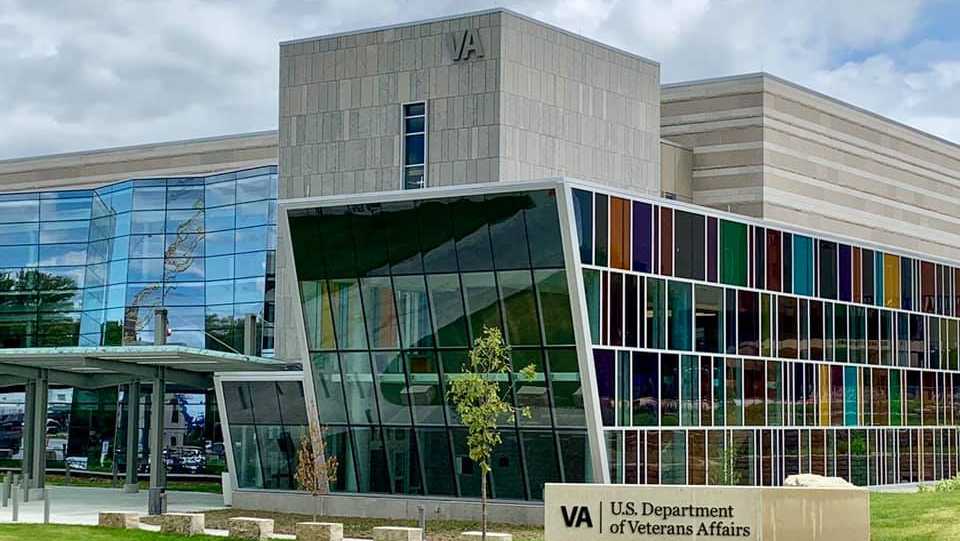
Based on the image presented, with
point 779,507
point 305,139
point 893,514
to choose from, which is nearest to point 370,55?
point 305,139

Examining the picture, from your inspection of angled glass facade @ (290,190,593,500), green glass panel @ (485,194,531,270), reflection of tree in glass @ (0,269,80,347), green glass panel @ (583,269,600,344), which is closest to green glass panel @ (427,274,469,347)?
angled glass facade @ (290,190,593,500)

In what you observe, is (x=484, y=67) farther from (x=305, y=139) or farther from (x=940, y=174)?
(x=940, y=174)

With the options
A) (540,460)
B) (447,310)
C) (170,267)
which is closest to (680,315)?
(540,460)

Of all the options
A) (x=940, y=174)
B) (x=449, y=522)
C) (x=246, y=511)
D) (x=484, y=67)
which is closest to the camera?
(x=449, y=522)

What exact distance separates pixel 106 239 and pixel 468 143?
791 inches

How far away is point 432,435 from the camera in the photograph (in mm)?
43125

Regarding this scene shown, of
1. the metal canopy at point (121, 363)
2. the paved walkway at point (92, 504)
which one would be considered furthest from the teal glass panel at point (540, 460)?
the paved walkway at point (92, 504)

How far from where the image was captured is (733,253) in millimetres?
44688

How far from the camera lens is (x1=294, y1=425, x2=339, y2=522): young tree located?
141ft

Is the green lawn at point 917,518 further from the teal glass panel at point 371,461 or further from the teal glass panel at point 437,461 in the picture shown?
the teal glass panel at point 371,461

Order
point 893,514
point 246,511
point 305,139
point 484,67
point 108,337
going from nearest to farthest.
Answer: point 893,514
point 246,511
point 484,67
point 305,139
point 108,337

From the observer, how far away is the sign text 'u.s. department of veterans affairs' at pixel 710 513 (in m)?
29.5

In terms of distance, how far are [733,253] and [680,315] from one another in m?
3.01

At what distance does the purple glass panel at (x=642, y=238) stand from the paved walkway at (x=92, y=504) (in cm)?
1577
